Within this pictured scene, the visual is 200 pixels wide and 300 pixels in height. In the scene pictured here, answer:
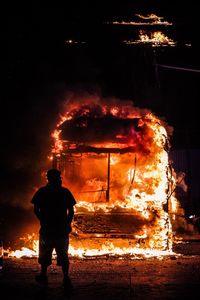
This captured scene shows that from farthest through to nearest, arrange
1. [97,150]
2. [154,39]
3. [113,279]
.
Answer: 1. [154,39]
2. [97,150]
3. [113,279]

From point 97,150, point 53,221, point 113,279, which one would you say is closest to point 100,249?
point 97,150

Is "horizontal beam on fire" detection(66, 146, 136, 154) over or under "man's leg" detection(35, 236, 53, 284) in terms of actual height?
over

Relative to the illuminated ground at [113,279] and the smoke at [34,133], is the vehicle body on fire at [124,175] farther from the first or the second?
the illuminated ground at [113,279]

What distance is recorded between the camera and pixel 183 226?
63.7ft

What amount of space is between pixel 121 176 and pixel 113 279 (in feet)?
19.6

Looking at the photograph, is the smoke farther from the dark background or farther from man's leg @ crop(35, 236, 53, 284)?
man's leg @ crop(35, 236, 53, 284)

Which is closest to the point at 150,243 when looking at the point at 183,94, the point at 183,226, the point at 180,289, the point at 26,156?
the point at 26,156

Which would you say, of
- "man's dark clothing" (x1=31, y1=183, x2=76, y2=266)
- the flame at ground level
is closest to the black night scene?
the flame at ground level

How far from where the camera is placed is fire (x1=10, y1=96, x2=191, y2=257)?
12.8 metres

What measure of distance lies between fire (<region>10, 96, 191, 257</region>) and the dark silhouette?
15.6 ft

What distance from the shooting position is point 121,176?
1431 centimetres

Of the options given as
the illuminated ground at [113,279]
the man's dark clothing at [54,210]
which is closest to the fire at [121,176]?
the illuminated ground at [113,279]

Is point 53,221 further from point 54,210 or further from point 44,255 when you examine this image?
point 44,255

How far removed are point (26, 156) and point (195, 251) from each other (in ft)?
19.2
